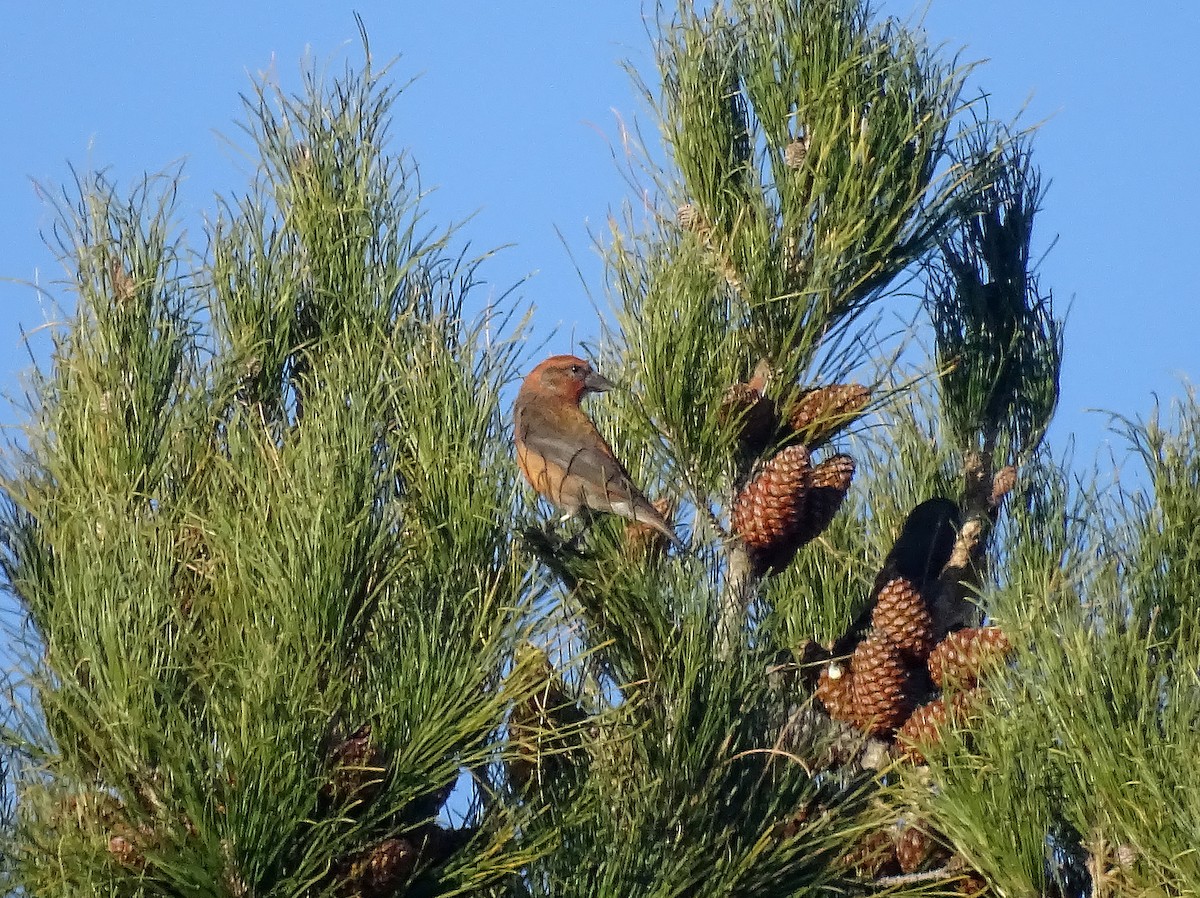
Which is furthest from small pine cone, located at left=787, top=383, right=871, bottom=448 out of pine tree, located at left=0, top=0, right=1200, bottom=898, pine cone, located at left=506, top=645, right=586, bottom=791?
pine cone, located at left=506, top=645, right=586, bottom=791

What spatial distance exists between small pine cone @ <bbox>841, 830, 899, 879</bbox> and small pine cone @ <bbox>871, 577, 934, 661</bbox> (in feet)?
1.29

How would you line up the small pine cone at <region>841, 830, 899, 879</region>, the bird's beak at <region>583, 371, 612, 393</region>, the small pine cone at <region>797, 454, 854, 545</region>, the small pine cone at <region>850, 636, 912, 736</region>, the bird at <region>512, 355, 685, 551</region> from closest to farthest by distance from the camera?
the small pine cone at <region>841, 830, 899, 879</region> < the small pine cone at <region>850, 636, 912, 736</region> < the small pine cone at <region>797, 454, 854, 545</region> < the bird at <region>512, 355, 685, 551</region> < the bird's beak at <region>583, 371, 612, 393</region>

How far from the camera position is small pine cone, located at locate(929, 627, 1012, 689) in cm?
305

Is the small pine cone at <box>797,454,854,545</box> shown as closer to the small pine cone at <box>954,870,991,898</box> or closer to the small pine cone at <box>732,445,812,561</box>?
the small pine cone at <box>732,445,812,561</box>

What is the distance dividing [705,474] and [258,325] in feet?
3.24

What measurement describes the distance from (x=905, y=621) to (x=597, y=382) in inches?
36.5

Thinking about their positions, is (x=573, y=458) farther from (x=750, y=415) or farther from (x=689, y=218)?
(x=689, y=218)

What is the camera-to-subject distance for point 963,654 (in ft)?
10.4

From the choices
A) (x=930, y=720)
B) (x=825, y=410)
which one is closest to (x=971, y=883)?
(x=930, y=720)

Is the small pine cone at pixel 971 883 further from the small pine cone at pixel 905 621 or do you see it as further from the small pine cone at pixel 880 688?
the small pine cone at pixel 905 621

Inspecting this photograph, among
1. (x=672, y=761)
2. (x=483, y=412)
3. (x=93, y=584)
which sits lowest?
(x=672, y=761)

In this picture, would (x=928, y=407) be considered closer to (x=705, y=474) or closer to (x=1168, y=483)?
(x=705, y=474)

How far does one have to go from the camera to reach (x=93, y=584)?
8.36ft

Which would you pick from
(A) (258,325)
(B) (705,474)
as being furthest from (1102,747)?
(A) (258,325)
